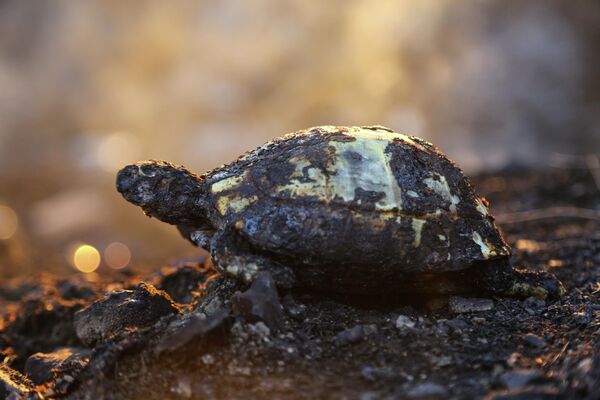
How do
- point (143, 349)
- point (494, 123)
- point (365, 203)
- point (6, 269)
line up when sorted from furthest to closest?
1. point (494, 123)
2. point (6, 269)
3. point (365, 203)
4. point (143, 349)

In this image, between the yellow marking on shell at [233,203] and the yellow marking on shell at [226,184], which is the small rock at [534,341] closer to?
the yellow marking on shell at [233,203]

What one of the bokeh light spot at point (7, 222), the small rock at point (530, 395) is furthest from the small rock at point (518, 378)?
the bokeh light spot at point (7, 222)

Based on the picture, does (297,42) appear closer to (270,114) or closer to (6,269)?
(270,114)

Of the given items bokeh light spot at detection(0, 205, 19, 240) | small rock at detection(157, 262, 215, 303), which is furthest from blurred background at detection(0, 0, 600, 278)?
small rock at detection(157, 262, 215, 303)

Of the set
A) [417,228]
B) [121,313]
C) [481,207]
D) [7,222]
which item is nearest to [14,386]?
[121,313]

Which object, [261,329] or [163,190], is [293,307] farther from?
[163,190]

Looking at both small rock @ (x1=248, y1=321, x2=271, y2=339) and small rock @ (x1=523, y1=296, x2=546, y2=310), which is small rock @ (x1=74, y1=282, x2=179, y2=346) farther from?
small rock @ (x1=523, y1=296, x2=546, y2=310)

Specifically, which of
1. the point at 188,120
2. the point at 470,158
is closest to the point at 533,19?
the point at 470,158
